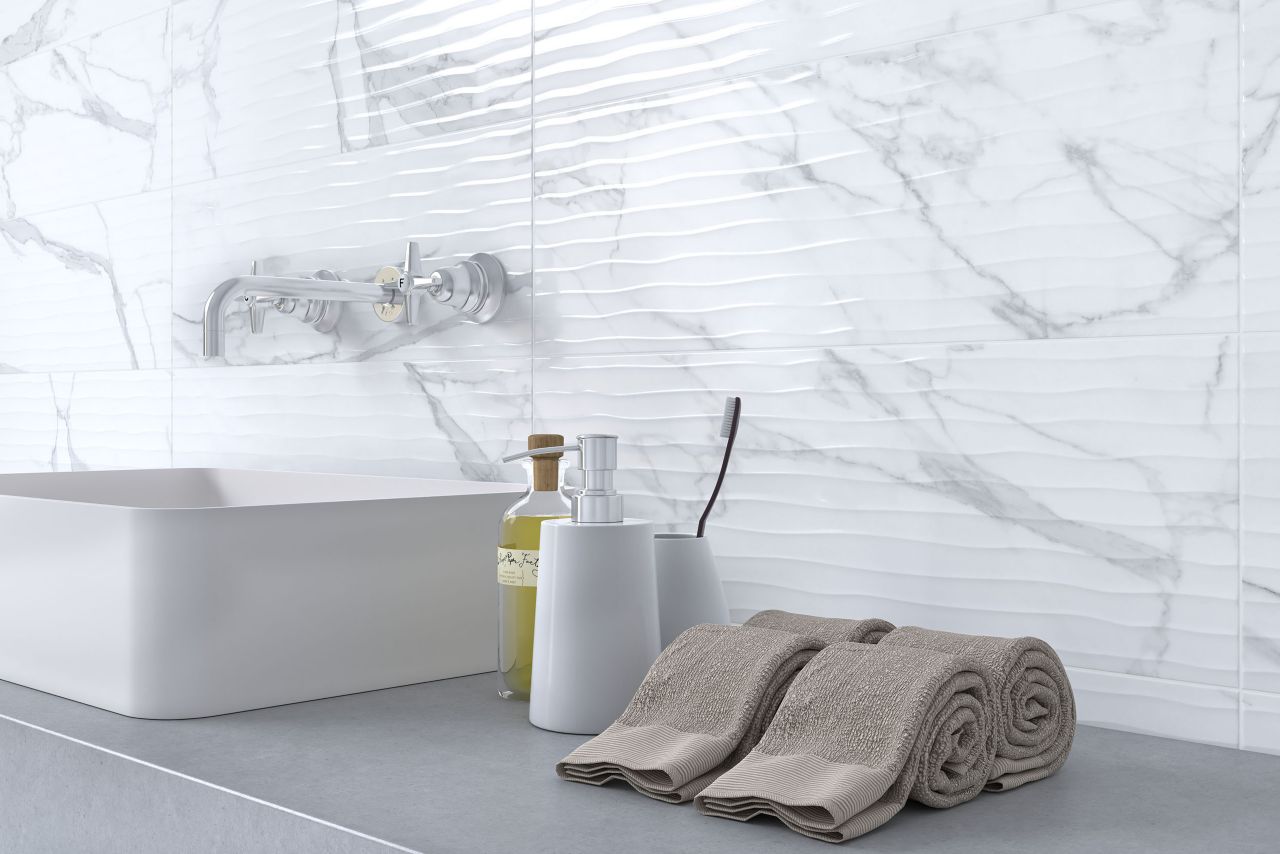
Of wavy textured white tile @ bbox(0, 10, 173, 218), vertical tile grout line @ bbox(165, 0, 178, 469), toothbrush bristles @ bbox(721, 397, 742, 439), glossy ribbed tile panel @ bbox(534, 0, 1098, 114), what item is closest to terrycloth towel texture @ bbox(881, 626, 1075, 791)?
toothbrush bristles @ bbox(721, 397, 742, 439)

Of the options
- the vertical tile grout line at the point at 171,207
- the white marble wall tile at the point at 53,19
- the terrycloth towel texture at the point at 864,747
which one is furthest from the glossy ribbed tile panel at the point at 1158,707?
the white marble wall tile at the point at 53,19

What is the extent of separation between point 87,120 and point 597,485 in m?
1.45

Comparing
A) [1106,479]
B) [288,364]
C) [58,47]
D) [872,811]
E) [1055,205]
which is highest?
[58,47]

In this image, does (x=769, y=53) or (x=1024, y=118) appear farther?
(x=769, y=53)

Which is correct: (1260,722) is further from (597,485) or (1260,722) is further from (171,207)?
(171,207)

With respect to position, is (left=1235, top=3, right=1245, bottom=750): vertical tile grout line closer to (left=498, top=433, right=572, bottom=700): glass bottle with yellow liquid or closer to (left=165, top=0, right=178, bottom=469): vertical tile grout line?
(left=498, top=433, right=572, bottom=700): glass bottle with yellow liquid

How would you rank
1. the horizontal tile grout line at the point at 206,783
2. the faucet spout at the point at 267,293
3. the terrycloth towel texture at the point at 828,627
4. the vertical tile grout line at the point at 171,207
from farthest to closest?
the vertical tile grout line at the point at 171,207 → the faucet spout at the point at 267,293 → the terrycloth towel texture at the point at 828,627 → the horizontal tile grout line at the point at 206,783

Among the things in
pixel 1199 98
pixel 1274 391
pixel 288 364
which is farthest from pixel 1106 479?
pixel 288 364

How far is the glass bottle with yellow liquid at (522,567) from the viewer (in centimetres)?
105

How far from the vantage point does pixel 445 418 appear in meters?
1.47

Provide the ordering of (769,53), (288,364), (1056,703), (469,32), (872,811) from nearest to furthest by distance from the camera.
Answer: (872,811) < (1056,703) < (769,53) < (469,32) < (288,364)

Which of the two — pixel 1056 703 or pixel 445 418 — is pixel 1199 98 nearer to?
pixel 1056 703

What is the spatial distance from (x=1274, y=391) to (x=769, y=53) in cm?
54

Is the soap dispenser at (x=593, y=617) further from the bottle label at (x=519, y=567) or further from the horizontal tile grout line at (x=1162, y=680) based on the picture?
the horizontal tile grout line at (x=1162, y=680)
